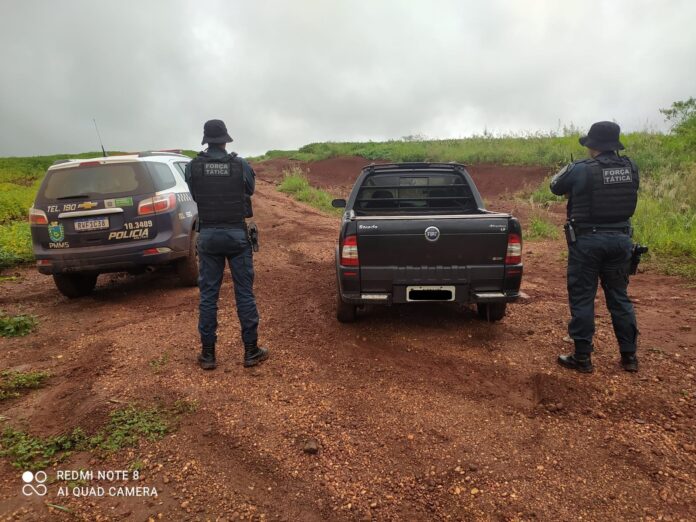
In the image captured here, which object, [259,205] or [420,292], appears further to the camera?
[259,205]

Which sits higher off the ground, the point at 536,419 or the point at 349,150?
the point at 349,150

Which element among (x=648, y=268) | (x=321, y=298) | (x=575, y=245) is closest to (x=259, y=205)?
(x=321, y=298)

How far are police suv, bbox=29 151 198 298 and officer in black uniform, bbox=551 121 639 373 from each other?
458cm

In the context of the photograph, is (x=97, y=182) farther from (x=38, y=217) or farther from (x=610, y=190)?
(x=610, y=190)

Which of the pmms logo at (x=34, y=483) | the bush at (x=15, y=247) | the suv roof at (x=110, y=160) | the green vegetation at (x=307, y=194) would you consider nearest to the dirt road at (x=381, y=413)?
the pmms logo at (x=34, y=483)

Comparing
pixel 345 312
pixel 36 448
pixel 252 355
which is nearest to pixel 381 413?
pixel 252 355

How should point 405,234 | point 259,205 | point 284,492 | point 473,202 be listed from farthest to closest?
point 259,205, point 473,202, point 405,234, point 284,492

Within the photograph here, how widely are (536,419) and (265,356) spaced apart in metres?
2.27

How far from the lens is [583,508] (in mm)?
2244

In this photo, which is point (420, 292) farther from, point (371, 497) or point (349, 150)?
point (349, 150)

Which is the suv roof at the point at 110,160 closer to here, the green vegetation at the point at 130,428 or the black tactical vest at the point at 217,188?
the black tactical vest at the point at 217,188

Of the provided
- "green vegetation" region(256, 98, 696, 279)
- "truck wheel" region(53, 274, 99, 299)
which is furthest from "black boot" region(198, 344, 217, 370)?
"green vegetation" region(256, 98, 696, 279)

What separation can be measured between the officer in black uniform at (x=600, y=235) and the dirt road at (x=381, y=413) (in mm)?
346

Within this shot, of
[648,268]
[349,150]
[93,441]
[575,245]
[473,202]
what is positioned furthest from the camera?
[349,150]
